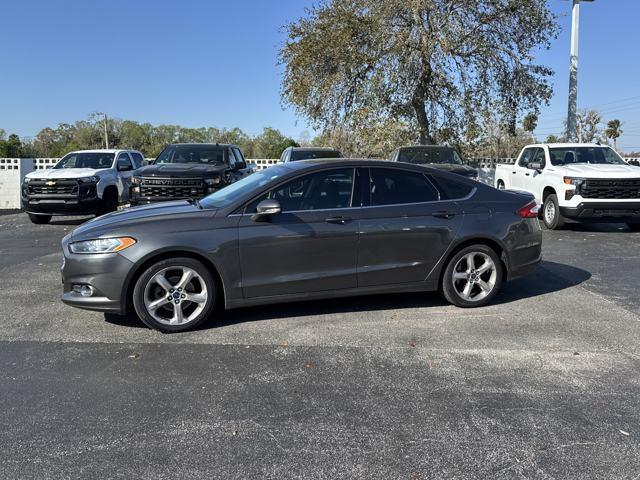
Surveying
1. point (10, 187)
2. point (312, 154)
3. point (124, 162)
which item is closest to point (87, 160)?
point (124, 162)

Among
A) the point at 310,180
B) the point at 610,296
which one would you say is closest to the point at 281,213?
the point at 310,180

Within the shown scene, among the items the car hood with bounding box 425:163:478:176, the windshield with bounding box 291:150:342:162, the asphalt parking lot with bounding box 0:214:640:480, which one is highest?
the windshield with bounding box 291:150:342:162

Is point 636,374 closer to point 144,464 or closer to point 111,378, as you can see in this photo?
point 144,464

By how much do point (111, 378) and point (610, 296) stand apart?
549 centimetres

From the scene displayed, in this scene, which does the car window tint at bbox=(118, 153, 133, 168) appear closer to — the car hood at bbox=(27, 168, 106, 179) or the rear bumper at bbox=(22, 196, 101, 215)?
the car hood at bbox=(27, 168, 106, 179)

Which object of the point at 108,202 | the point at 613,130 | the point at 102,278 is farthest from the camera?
the point at 613,130

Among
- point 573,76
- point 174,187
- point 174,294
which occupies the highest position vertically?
point 573,76

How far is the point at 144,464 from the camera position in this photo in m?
2.97

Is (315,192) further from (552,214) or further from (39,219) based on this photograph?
(39,219)

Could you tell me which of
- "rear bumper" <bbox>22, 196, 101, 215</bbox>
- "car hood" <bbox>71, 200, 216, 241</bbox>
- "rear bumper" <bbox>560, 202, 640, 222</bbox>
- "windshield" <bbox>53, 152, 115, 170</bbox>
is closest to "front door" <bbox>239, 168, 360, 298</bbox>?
"car hood" <bbox>71, 200, 216, 241</bbox>

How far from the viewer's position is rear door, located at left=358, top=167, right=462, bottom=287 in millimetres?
5441

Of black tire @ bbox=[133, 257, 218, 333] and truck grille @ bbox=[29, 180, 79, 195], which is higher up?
truck grille @ bbox=[29, 180, 79, 195]

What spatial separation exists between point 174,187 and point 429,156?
6450mm

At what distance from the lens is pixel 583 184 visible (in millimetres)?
11000
